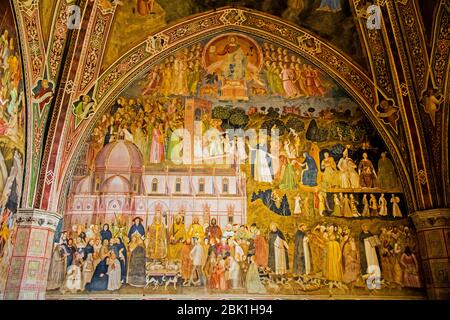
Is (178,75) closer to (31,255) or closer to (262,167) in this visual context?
(262,167)

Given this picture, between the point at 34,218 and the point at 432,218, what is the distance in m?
8.87

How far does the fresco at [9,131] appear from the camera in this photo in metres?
10.0

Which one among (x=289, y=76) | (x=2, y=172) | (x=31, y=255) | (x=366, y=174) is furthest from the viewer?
(x=289, y=76)

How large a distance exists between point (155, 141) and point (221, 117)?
1775 millimetres

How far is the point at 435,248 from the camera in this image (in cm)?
1081

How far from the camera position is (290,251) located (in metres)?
11.2

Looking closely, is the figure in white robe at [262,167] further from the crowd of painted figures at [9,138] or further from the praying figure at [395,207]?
the crowd of painted figures at [9,138]

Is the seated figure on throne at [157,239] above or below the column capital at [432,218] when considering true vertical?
below

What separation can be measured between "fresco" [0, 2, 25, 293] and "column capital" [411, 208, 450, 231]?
901 centimetres

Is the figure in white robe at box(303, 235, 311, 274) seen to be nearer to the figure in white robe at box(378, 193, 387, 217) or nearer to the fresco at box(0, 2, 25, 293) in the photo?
the figure in white robe at box(378, 193, 387, 217)

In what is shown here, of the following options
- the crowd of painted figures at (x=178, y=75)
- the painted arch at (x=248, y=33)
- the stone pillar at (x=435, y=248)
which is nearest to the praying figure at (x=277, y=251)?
the stone pillar at (x=435, y=248)

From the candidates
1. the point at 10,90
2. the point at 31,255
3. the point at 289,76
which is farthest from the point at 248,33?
the point at 31,255

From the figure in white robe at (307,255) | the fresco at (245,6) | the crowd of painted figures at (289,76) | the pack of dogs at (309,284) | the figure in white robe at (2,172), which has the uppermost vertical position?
the fresco at (245,6)
